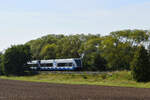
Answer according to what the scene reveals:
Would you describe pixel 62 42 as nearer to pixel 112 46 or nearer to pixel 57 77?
pixel 112 46

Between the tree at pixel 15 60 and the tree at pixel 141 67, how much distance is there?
43.8m

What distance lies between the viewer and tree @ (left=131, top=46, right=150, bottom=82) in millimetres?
46719

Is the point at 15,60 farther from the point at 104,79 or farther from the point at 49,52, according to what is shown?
the point at 104,79

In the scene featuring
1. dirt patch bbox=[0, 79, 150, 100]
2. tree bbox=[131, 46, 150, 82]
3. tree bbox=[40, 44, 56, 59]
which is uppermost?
tree bbox=[40, 44, 56, 59]

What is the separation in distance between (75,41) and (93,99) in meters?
74.6

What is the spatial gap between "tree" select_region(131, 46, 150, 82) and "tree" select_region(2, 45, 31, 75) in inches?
1725

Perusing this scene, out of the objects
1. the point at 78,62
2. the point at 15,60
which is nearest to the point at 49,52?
the point at 15,60

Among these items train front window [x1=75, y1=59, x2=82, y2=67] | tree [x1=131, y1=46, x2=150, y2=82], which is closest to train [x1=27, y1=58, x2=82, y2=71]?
train front window [x1=75, y1=59, x2=82, y2=67]

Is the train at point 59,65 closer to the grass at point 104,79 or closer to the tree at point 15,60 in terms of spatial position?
the tree at point 15,60

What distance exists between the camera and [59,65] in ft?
244

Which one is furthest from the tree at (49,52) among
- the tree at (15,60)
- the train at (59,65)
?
the tree at (15,60)

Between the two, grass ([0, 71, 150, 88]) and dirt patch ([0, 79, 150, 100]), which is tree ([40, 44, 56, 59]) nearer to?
grass ([0, 71, 150, 88])

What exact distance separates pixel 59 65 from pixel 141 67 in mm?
30929

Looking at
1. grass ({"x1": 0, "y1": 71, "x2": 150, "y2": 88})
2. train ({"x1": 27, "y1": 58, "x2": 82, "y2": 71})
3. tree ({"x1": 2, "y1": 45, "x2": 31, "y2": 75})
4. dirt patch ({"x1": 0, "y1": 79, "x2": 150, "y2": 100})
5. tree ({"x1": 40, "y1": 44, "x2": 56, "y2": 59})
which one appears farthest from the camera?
tree ({"x1": 40, "y1": 44, "x2": 56, "y2": 59})
